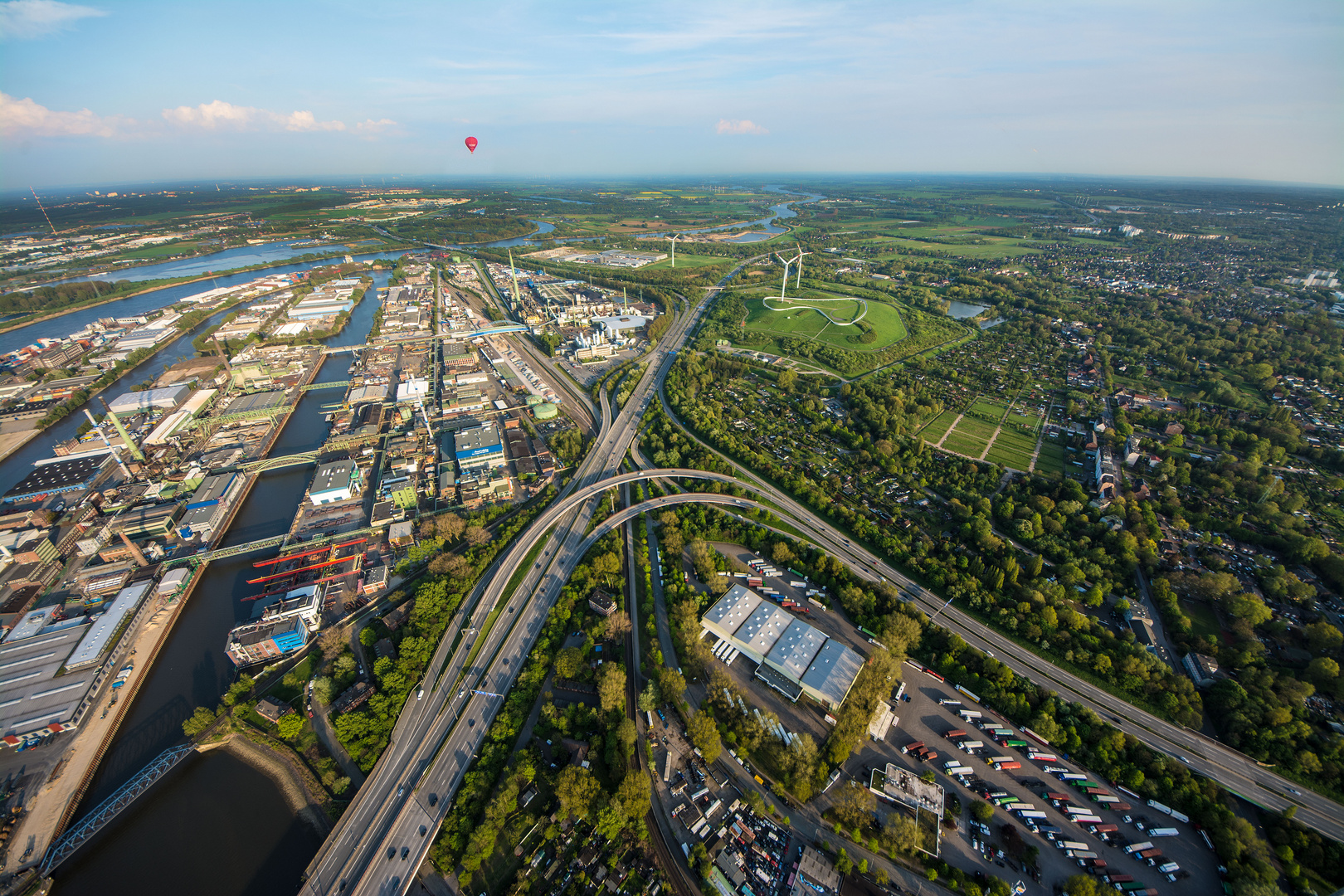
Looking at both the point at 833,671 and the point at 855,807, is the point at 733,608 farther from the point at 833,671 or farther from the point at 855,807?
the point at 855,807

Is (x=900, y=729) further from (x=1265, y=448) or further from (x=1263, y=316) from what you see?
(x=1263, y=316)

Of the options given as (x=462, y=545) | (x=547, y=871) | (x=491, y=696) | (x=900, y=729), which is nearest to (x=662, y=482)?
(x=462, y=545)

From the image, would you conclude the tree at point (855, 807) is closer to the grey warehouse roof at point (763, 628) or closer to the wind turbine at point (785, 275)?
the grey warehouse roof at point (763, 628)

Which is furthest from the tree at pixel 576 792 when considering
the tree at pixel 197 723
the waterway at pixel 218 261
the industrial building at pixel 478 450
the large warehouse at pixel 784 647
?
the waterway at pixel 218 261

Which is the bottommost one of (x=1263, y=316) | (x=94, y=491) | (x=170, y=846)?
(x=170, y=846)

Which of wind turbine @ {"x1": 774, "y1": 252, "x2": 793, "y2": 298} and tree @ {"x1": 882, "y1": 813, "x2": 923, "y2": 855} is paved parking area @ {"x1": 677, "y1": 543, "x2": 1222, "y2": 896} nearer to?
tree @ {"x1": 882, "y1": 813, "x2": 923, "y2": 855}

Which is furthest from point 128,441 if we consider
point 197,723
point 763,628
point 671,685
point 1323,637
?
point 1323,637

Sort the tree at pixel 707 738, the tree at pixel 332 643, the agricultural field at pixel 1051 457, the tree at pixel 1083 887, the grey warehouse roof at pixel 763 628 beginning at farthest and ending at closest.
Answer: the agricultural field at pixel 1051 457 → the grey warehouse roof at pixel 763 628 → the tree at pixel 332 643 → the tree at pixel 707 738 → the tree at pixel 1083 887

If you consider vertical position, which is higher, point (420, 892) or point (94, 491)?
point (94, 491)
